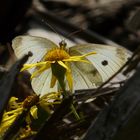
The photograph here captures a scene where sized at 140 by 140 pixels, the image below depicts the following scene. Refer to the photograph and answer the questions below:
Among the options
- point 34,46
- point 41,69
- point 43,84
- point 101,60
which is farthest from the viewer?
point 101,60

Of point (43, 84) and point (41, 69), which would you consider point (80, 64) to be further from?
point (41, 69)

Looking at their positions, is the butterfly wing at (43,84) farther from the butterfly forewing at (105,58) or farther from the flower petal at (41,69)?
the butterfly forewing at (105,58)

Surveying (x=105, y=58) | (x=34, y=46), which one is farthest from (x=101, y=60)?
(x=34, y=46)

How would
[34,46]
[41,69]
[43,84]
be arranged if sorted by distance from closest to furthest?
[41,69] → [43,84] → [34,46]

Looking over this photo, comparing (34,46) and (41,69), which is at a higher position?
(34,46)

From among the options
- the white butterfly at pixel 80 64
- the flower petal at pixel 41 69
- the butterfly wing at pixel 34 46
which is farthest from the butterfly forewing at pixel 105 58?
the flower petal at pixel 41 69

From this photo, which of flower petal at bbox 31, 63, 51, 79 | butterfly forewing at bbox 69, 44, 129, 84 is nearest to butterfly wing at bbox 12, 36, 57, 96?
butterfly forewing at bbox 69, 44, 129, 84

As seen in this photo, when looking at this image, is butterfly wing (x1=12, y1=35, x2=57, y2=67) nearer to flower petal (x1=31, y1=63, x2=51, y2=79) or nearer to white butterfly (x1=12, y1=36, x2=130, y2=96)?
white butterfly (x1=12, y1=36, x2=130, y2=96)
